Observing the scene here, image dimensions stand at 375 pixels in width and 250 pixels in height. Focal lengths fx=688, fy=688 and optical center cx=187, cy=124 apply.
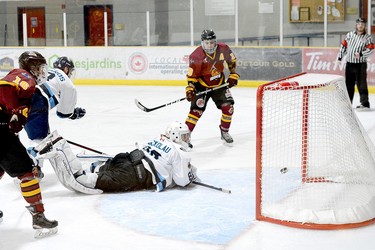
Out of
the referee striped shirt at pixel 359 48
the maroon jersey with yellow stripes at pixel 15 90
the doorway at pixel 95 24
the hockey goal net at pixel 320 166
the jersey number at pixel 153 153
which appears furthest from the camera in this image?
the doorway at pixel 95 24

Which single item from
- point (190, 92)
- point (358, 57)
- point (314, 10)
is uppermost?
point (314, 10)

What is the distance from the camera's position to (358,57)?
8.33 m

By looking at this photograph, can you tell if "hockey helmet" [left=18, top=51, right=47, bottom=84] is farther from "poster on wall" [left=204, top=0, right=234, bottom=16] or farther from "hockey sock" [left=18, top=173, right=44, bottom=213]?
"poster on wall" [left=204, top=0, right=234, bottom=16]

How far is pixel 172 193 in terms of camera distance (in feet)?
14.1

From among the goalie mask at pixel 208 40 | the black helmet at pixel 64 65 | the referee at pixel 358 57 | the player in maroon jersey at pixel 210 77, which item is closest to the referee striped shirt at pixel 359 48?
the referee at pixel 358 57

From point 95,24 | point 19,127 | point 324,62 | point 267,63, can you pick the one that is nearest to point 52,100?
point 19,127

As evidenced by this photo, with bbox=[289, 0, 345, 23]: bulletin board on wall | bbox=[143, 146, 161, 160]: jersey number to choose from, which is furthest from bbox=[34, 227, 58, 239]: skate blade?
bbox=[289, 0, 345, 23]: bulletin board on wall

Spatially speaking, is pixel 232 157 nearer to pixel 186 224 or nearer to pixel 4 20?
pixel 186 224

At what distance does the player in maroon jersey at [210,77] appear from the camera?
607 centimetres

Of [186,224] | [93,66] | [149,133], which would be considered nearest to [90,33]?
[93,66]

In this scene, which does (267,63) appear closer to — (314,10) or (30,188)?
(314,10)

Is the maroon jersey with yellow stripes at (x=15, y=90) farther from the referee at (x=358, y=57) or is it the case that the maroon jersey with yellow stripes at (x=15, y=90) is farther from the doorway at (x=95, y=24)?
the doorway at (x=95, y=24)

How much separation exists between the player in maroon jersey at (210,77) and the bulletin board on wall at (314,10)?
19.8 feet

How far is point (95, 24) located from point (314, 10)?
419cm
